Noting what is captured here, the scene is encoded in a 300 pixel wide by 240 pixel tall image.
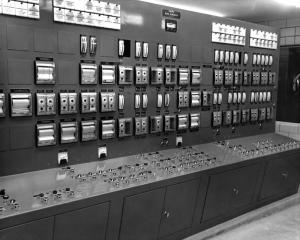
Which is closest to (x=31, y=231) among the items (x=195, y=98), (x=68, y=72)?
(x=68, y=72)

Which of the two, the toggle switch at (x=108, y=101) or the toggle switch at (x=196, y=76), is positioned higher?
the toggle switch at (x=196, y=76)

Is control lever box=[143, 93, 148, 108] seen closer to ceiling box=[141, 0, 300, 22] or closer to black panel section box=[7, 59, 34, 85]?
black panel section box=[7, 59, 34, 85]

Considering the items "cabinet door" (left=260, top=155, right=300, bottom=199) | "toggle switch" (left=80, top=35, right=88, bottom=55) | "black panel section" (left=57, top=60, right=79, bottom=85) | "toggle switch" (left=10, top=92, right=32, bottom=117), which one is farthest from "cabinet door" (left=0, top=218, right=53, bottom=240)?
"cabinet door" (left=260, top=155, right=300, bottom=199)

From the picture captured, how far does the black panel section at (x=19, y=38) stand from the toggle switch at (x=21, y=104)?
342mm

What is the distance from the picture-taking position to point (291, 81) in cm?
589

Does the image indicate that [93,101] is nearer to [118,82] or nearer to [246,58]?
[118,82]

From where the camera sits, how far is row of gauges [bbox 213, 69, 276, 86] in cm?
416

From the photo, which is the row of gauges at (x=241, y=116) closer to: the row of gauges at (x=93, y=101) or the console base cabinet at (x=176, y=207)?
the row of gauges at (x=93, y=101)

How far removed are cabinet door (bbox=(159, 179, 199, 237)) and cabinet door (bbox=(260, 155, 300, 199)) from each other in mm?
1326

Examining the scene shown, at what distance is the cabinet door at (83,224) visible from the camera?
2400 millimetres

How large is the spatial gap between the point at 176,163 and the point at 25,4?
74.2 inches

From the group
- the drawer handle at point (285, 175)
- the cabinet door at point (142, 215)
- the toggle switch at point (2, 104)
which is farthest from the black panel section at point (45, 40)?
the drawer handle at point (285, 175)

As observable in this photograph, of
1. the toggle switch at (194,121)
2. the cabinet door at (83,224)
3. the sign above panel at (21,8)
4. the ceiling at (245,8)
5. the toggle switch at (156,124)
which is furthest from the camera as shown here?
the ceiling at (245,8)

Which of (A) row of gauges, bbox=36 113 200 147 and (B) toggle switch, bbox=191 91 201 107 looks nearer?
(A) row of gauges, bbox=36 113 200 147
